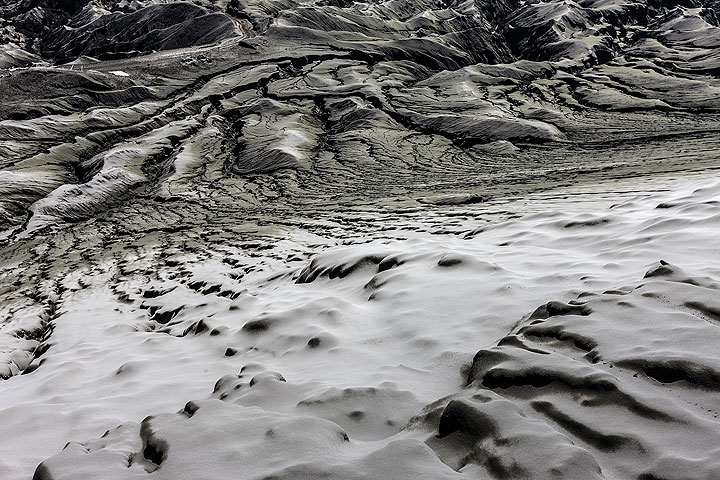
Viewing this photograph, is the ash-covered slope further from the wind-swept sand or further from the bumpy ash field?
the wind-swept sand

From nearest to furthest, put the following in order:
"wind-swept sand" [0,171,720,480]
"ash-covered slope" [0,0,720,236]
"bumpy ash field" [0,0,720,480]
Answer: "wind-swept sand" [0,171,720,480], "bumpy ash field" [0,0,720,480], "ash-covered slope" [0,0,720,236]

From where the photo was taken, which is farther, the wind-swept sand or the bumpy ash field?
the bumpy ash field

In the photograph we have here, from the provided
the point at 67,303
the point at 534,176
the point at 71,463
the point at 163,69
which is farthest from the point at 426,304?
the point at 163,69

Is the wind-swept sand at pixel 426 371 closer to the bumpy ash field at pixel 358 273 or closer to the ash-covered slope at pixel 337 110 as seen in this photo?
the bumpy ash field at pixel 358 273

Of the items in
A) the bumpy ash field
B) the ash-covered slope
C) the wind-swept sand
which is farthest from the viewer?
the ash-covered slope

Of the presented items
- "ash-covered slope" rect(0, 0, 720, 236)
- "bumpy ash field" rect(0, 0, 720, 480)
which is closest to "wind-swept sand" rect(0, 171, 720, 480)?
"bumpy ash field" rect(0, 0, 720, 480)

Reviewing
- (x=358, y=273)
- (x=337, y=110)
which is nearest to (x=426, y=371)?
(x=358, y=273)

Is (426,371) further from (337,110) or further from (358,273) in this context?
(337,110)
